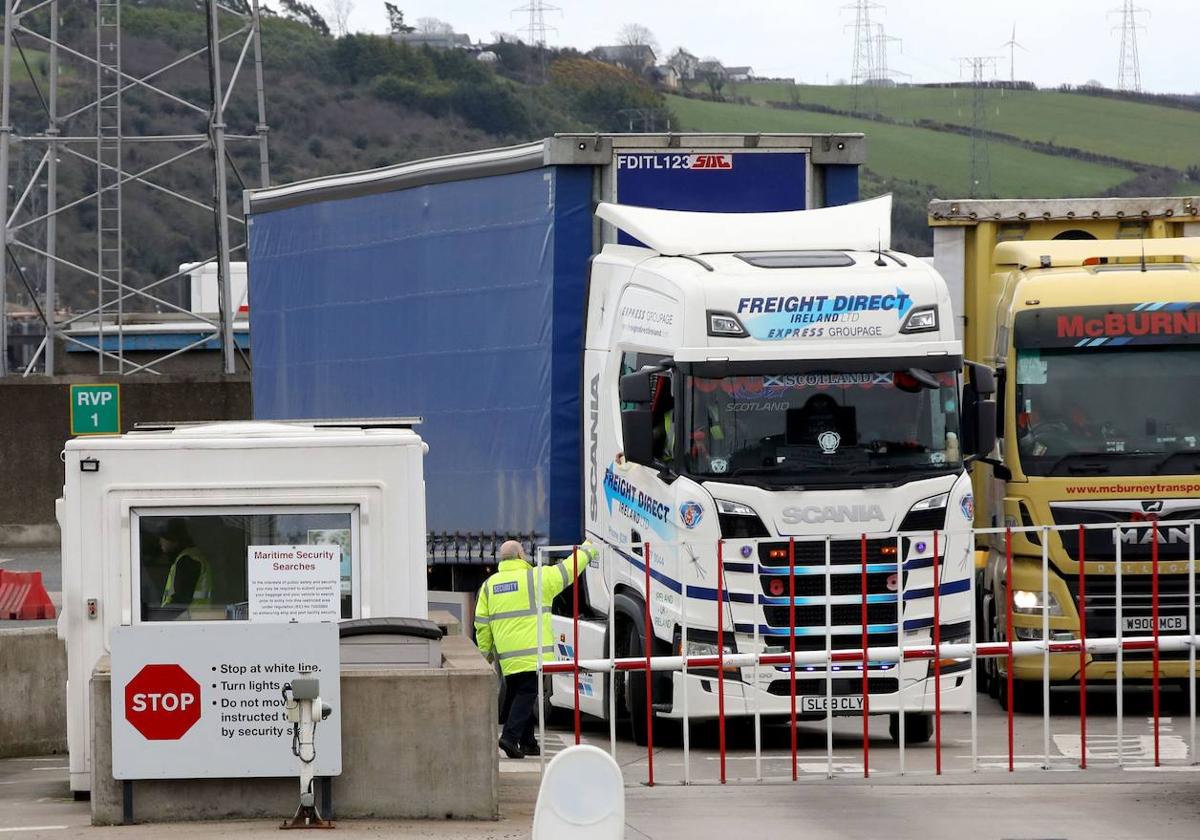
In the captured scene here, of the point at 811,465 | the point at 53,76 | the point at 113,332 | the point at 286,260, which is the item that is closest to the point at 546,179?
the point at 811,465

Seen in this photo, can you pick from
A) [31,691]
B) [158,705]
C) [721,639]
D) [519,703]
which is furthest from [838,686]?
[31,691]

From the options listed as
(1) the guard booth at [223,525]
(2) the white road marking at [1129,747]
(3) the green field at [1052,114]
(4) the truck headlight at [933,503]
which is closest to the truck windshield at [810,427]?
(4) the truck headlight at [933,503]

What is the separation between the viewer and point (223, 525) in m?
10.9

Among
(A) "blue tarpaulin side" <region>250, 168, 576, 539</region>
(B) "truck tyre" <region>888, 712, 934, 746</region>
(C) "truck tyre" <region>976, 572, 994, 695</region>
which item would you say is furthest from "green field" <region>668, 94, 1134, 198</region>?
(B) "truck tyre" <region>888, 712, 934, 746</region>

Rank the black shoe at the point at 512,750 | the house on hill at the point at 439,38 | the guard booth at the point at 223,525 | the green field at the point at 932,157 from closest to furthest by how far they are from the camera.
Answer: the guard booth at the point at 223,525 < the black shoe at the point at 512,750 < the green field at the point at 932,157 < the house on hill at the point at 439,38

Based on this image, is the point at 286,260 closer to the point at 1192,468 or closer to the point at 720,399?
the point at 720,399

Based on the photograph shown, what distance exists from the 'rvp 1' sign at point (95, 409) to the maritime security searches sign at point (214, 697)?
19.2m

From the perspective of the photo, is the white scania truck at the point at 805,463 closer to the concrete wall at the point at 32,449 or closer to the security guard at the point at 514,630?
the security guard at the point at 514,630

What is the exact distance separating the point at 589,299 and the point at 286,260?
4.65 meters

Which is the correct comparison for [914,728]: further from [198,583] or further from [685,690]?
[198,583]

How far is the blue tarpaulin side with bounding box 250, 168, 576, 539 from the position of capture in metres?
14.6

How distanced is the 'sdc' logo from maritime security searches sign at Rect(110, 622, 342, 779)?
3350 mm

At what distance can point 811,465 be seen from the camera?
12.8m

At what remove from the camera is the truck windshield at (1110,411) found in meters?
15.1
